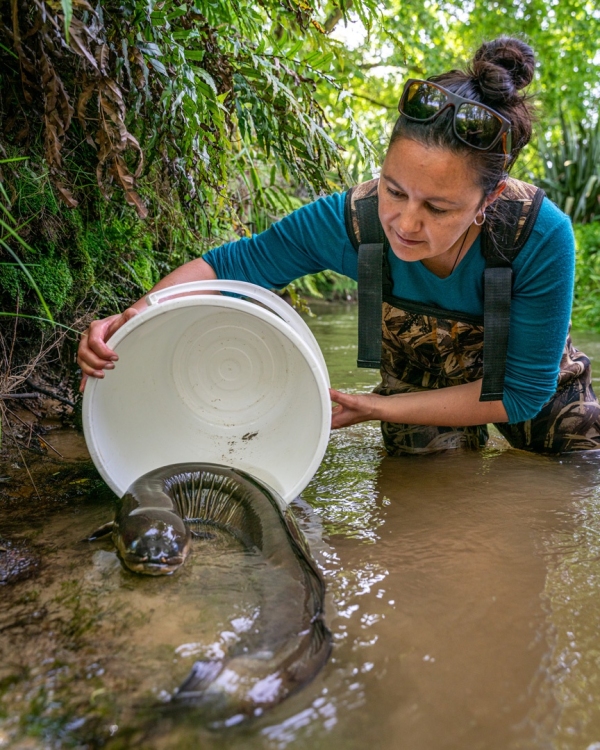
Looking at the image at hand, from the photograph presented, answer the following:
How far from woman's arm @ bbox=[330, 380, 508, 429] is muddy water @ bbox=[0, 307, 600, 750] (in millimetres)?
288

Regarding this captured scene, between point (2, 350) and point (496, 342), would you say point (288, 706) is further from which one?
point (2, 350)

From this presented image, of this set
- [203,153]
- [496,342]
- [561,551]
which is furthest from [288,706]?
[203,153]

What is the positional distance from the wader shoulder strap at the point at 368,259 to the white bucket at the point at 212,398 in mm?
211

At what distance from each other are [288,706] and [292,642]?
188 mm

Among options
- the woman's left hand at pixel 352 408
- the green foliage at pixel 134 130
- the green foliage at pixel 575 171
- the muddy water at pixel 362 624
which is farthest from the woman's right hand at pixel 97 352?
the green foliage at pixel 575 171

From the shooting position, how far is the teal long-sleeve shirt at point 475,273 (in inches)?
95.7

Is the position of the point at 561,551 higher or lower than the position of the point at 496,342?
lower

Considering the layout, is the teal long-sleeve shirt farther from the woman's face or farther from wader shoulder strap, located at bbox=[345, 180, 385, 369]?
the woman's face

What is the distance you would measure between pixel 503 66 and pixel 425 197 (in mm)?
549

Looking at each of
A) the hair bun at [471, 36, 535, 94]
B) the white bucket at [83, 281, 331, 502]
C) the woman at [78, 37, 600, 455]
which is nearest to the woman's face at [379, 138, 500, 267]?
the woman at [78, 37, 600, 455]

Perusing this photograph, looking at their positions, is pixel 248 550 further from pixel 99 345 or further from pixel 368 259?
pixel 368 259

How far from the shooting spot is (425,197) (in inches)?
82.1

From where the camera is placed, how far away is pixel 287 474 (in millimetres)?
2541

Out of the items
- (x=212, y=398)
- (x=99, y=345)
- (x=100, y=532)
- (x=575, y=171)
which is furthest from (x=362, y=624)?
(x=575, y=171)
